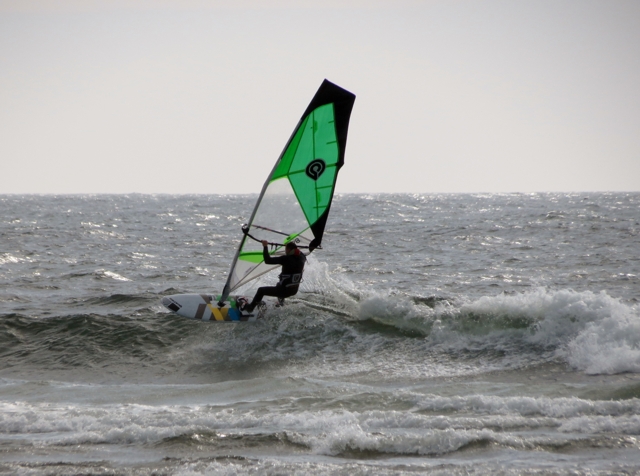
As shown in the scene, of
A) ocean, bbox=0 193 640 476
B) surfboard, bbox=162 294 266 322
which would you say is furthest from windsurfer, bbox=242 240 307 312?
ocean, bbox=0 193 640 476

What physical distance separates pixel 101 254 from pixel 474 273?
971 centimetres

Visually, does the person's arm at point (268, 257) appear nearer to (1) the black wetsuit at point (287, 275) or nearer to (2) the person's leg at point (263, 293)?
(1) the black wetsuit at point (287, 275)

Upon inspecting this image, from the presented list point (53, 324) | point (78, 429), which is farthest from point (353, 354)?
point (53, 324)

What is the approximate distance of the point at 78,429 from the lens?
506 cm

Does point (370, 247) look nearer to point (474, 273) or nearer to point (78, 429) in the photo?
point (474, 273)

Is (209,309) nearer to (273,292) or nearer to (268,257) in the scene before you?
(273,292)

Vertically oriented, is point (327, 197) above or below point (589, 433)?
above

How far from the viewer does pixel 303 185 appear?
8766mm

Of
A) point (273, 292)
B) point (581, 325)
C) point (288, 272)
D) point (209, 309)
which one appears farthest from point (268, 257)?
point (581, 325)

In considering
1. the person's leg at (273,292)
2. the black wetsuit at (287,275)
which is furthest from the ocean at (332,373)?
the black wetsuit at (287,275)

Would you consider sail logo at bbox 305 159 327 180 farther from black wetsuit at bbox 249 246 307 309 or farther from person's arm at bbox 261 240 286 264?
person's arm at bbox 261 240 286 264

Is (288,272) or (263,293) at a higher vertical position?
(288,272)

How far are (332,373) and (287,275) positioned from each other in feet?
6.43

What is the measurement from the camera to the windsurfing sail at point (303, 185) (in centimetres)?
846
